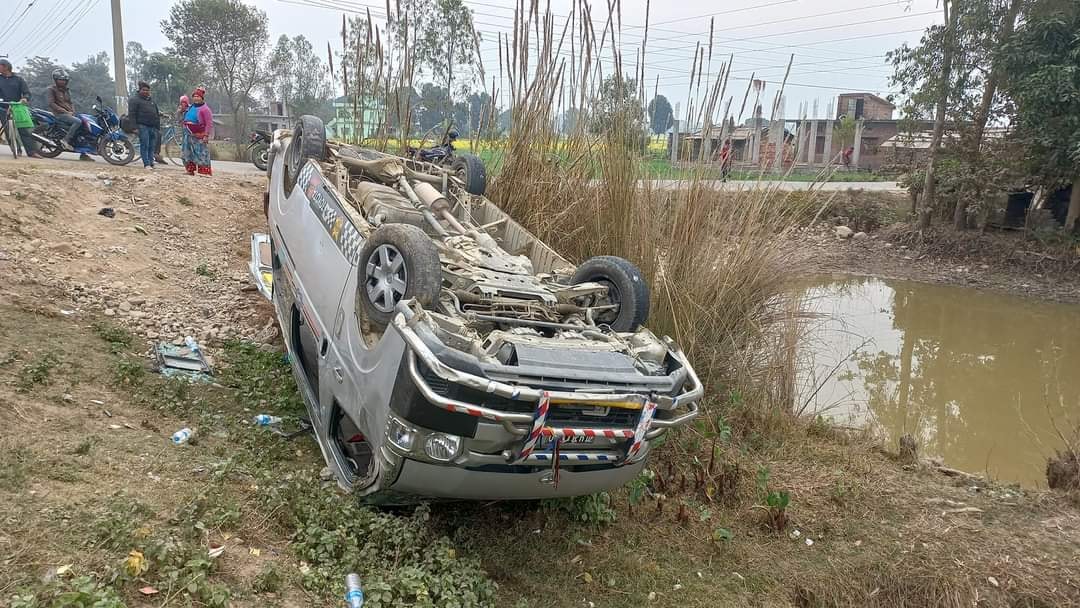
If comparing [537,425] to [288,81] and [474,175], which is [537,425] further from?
[288,81]

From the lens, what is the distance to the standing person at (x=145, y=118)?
10086 mm

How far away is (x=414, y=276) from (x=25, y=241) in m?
4.69

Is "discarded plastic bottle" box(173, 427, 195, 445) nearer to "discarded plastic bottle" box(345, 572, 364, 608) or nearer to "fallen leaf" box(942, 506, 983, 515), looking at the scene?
"discarded plastic bottle" box(345, 572, 364, 608)

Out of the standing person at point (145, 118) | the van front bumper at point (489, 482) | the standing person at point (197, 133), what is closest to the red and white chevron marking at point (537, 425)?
the van front bumper at point (489, 482)

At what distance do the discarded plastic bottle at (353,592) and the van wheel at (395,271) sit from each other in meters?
1.11

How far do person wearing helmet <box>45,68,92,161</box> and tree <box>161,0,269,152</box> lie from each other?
19992 mm

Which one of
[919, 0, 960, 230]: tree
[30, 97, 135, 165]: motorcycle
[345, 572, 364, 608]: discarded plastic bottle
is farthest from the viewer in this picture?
[919, 0, 960, 230]: tree

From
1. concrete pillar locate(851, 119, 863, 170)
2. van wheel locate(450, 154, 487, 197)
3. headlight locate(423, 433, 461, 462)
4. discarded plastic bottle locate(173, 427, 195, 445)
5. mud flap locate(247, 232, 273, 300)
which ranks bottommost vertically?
discarded plastic bottle locate(173, 427, 195, 445)

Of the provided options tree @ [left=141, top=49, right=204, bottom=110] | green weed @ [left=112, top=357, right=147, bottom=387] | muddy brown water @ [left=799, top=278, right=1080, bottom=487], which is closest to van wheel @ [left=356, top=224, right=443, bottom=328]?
green weed @ [left=112, top=357, right=147, bottom=387]

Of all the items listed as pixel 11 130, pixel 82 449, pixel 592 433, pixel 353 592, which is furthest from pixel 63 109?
pixel 592 433

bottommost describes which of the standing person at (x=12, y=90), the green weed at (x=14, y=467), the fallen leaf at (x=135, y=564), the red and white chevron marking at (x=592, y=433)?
the fallen leaf at (x=135, y=564)

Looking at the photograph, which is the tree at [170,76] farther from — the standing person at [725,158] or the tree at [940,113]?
the standing person at [725,158]

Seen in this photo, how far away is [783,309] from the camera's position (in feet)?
17.6

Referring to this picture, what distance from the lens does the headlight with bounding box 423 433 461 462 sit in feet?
9.44
